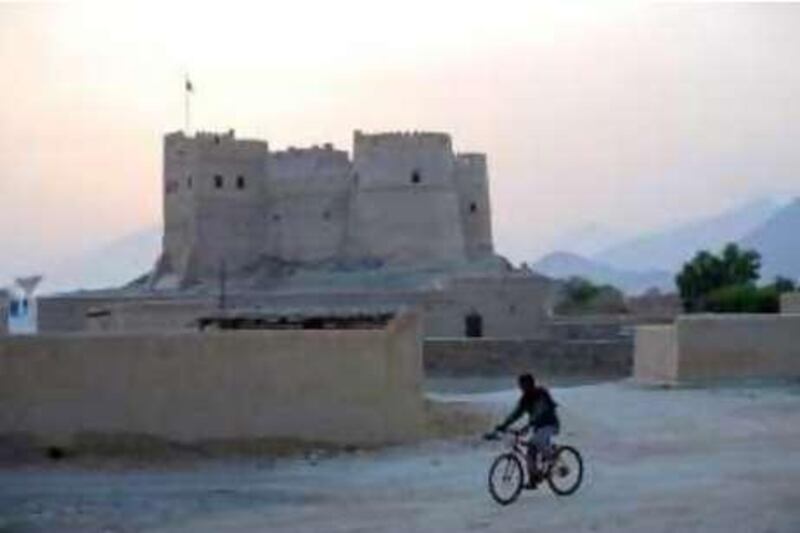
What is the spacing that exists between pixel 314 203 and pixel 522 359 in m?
34.2

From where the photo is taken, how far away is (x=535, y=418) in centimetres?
1487

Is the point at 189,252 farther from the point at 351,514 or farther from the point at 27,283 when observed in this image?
the point at 351,514

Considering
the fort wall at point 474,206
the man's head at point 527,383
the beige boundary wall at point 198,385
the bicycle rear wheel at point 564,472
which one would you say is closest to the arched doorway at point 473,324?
the fort wall at point 474,206

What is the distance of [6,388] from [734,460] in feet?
29.5

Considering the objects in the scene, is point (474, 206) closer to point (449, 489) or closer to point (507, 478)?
point (449, 489)

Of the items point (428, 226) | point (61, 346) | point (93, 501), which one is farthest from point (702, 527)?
point (428, 226)

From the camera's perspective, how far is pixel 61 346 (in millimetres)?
20531

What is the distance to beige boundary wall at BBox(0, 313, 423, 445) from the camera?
67.2 ft

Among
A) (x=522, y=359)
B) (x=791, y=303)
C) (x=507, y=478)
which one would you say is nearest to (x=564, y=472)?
(x=507, y=478)

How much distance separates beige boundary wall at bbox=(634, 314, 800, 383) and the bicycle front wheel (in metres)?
14.8

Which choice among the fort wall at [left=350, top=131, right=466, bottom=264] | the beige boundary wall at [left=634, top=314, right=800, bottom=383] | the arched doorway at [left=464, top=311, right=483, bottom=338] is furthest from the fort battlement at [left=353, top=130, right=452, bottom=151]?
the beige boundary wall at [left=634, top=314, right=800, bottom=383]

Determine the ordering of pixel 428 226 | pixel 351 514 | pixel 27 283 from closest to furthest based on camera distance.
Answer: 1. pixel 351 514
2. pixel 27 283
3. pixel 428 226

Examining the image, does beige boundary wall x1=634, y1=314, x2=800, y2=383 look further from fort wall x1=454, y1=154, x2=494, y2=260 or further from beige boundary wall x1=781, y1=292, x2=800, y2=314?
fort wall x1=454, y1=154, x2=494, y2=260

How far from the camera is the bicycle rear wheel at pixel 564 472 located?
15.2 meters
